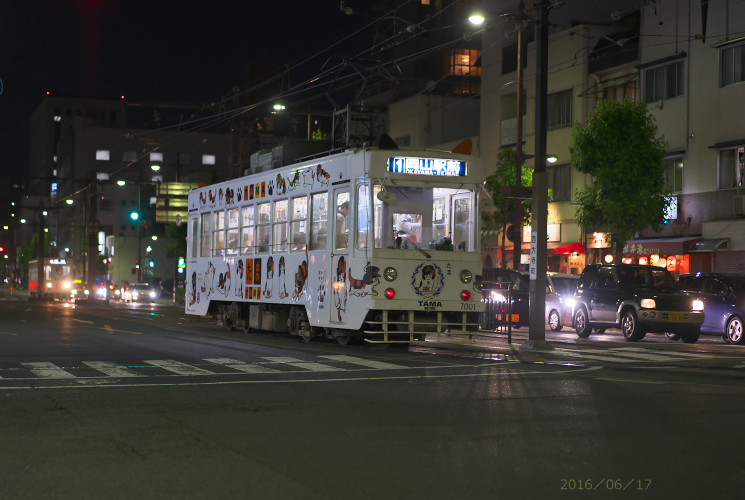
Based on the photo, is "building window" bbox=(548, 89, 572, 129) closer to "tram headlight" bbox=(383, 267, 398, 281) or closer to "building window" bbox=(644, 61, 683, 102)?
"building window" bbox=(644, 61, 683, 102)

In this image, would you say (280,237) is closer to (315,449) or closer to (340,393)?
(340,393)

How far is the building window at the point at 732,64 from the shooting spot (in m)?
36.7

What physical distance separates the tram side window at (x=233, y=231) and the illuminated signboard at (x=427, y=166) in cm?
772

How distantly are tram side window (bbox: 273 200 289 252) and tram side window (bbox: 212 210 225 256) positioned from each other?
3.78m

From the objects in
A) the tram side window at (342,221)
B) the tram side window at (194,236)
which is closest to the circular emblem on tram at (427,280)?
the tram side window at (342,221)

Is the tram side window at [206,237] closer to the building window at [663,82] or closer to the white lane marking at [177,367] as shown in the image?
the white lane marking at [177,367]

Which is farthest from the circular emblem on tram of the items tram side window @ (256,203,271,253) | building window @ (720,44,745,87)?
building window @ (720,44,745,87)

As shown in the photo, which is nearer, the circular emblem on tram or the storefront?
the circular emblem on tram

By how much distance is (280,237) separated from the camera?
22484 mm

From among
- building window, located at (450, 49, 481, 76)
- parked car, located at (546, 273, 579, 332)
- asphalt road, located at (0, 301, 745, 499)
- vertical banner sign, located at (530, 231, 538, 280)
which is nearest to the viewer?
asphalt road, located at (0, 301, 745, 499)

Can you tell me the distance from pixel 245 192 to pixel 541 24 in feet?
28.4

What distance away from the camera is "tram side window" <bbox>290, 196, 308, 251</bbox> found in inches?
839


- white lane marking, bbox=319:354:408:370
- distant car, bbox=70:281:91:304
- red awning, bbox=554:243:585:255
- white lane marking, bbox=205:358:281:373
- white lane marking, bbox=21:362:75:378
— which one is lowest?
white lane marking, bbox=21:362:75:378
